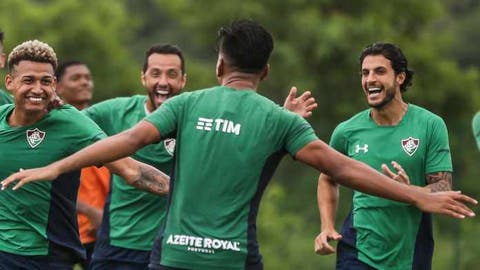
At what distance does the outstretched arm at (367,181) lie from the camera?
316 inches

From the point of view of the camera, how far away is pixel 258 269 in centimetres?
817

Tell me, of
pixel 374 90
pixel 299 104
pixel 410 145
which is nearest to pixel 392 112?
pixel 374 90

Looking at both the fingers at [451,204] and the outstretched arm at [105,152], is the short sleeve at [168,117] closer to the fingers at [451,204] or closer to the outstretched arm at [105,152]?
the outstretched arm at [105,152]

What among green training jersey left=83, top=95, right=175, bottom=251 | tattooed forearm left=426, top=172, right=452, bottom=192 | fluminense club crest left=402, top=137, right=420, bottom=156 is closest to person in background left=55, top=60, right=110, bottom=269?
green training jersey left=83, top=95, right=175, bottom=251

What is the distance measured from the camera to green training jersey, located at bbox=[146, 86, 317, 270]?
7.98 m

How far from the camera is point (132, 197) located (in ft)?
36.3

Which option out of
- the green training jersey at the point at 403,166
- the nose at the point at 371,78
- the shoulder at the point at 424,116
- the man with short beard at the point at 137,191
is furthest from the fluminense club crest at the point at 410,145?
the man with short beard at the point at 137,191

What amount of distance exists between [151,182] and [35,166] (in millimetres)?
739

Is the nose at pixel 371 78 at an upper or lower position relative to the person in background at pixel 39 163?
upper

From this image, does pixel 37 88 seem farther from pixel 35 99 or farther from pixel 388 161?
pixel 388 161

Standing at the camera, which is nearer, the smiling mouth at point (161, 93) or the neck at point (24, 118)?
the neck at point (24, 118)

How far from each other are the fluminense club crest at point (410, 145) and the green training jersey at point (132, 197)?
1.79 metres

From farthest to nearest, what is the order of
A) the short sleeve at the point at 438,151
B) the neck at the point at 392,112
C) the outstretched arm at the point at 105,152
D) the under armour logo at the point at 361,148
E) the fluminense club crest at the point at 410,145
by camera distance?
1. the neck at the point at 392,112
2. the under armour logo at the point at 361,148
3. the fluminense club crest at the point at 410,145
4. the short sleeve at the point at 438,151
5. the outstretched arm at the point at 105,152

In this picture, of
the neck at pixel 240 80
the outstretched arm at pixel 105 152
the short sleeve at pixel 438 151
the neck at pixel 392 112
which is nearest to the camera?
the outstretched arm at pixel 105 152
